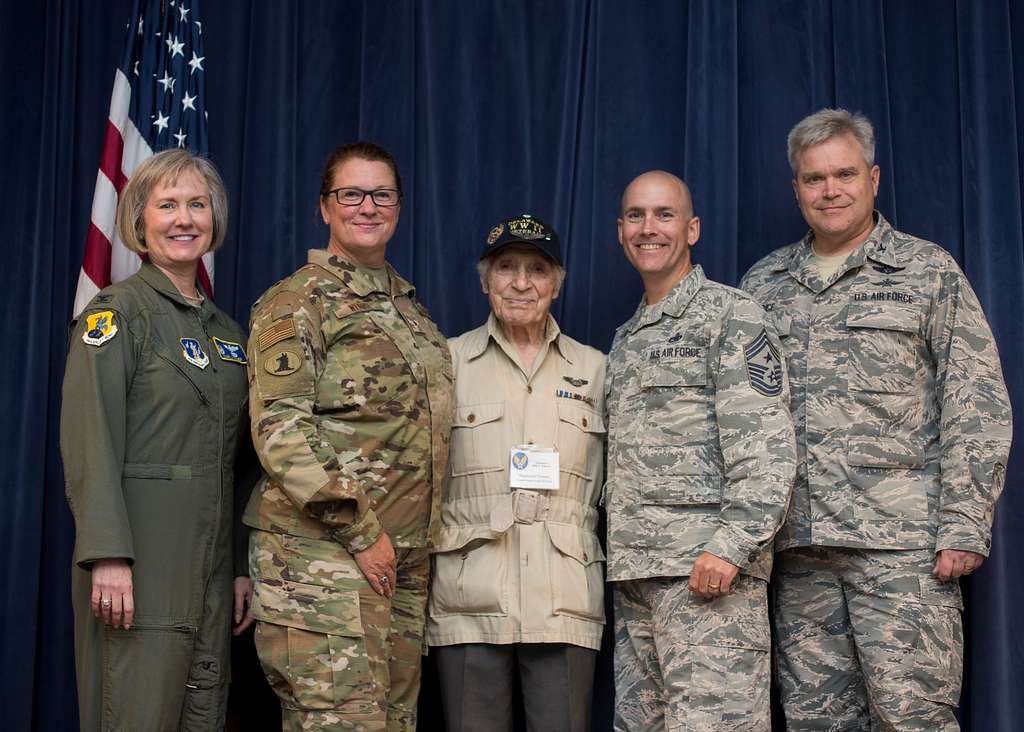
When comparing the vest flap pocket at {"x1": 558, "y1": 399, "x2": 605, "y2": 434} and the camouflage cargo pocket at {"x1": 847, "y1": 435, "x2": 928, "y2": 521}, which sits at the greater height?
the vest flap pocket at {"x1": 558, "y1": 399, "x2": 605, "y2": 434}

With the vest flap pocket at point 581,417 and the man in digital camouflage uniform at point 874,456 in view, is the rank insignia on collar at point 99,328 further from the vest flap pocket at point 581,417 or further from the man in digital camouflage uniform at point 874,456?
the man in digital camouflage uniform at point 874,456

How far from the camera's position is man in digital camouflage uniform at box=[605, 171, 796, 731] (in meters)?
2.76

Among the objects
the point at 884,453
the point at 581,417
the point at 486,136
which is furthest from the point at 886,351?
the point at 486,136

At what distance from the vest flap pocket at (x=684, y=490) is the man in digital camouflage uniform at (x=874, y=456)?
0.29 metres

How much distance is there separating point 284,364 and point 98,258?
3.91ft

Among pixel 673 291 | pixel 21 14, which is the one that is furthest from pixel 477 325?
pixel 21 14

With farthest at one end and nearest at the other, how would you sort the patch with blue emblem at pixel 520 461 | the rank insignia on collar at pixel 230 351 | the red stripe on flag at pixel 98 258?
1. the red stripe on flag at pixel 98 258
2. the patch with blue emblem at pixel 520 461
3. the rank insignia on collar at pixel 230 351

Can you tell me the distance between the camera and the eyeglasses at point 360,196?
2.94 metres

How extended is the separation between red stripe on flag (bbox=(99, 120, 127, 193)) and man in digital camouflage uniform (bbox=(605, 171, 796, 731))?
171cm

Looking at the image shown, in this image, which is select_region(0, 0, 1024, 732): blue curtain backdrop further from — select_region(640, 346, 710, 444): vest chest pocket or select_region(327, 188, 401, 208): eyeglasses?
select_region(327, 188, 401, 208): eyeglasses

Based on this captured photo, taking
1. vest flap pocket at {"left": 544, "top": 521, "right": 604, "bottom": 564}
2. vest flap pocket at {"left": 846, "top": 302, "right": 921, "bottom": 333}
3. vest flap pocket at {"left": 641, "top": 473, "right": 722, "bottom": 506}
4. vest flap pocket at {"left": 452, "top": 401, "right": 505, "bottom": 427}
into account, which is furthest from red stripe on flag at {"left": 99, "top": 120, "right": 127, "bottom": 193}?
vest flap pocket at {"left": 846, "top": 302, "right": 921, "bottom": 333}

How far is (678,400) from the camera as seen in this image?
295cm

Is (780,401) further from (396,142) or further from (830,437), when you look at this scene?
(396,142)

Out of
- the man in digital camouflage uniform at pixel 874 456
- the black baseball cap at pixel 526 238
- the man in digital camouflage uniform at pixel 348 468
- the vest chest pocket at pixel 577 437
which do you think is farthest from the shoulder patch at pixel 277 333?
the man in digital camouflage uniform at pixel 874 456
